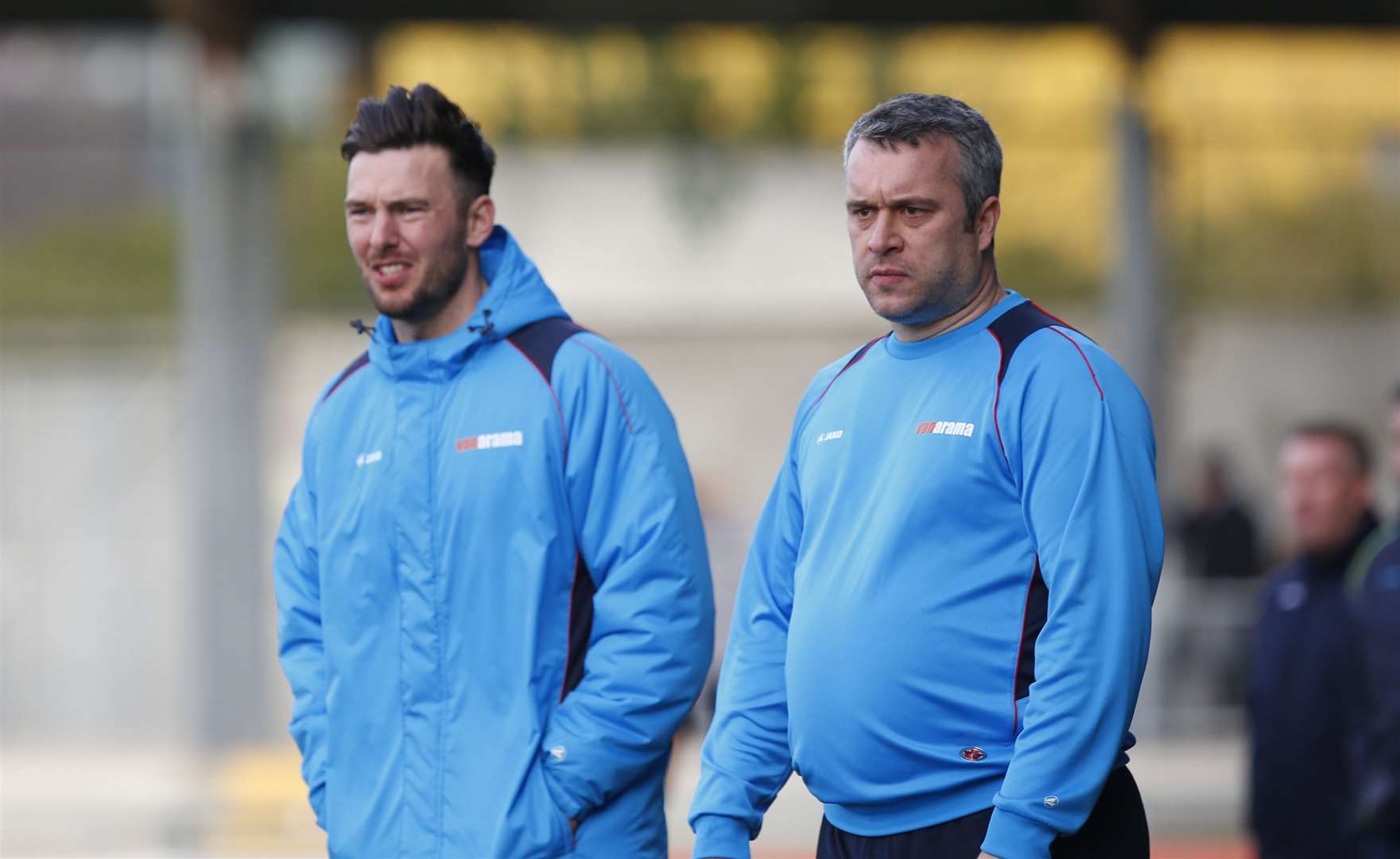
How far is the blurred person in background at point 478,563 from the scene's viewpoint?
3.48 meters

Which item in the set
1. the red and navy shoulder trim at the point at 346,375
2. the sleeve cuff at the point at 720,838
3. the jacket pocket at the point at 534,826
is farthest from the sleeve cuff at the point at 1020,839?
the red and navy shoulder trim at the point at 346,375

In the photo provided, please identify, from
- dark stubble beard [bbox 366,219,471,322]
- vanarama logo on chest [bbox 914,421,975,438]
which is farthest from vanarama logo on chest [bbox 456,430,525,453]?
vanarama logo on chest [bbox 914,421,975,438]

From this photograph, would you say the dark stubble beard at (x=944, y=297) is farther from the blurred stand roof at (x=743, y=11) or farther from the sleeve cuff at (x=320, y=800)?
the blurred stand roof at (x=743, y=11)

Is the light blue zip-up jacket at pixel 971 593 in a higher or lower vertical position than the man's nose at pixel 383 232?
lower

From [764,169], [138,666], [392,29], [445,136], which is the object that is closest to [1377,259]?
[764,169]

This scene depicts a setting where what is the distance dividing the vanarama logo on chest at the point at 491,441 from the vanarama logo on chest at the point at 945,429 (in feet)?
2.75

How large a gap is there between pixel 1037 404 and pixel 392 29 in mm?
10153

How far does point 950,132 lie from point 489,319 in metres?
1.03

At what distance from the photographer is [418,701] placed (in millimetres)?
3533

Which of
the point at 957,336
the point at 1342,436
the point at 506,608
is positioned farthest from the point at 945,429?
the point at 1342,436

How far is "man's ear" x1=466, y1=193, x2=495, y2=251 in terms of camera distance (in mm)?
3768

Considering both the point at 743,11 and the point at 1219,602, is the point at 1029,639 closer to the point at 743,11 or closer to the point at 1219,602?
the point at 743,11

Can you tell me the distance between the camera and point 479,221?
3789mm

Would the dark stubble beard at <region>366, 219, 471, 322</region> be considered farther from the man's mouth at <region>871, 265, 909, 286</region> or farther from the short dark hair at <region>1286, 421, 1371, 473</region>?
the short dark hair at <region>1286, 421, 1371, 473</region>
